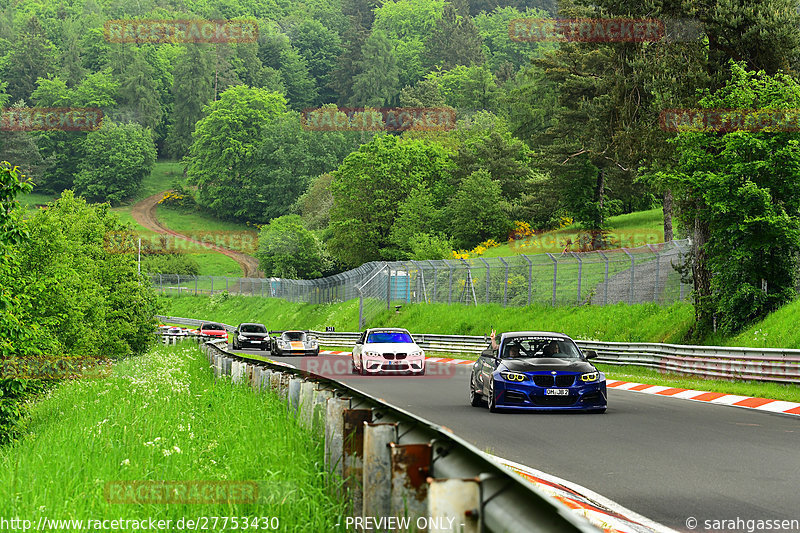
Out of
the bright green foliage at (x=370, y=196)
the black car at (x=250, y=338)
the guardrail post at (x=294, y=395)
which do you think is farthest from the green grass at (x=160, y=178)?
the guardrail post at (x=294, y=395)

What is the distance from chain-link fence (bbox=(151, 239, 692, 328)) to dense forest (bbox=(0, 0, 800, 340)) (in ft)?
9.91

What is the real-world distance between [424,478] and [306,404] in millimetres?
5228

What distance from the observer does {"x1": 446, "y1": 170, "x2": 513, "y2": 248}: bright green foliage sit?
277 ft

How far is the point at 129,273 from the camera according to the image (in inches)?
1831

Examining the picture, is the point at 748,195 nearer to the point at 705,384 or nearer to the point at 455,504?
the point at 705,384

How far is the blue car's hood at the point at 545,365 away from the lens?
1761cm

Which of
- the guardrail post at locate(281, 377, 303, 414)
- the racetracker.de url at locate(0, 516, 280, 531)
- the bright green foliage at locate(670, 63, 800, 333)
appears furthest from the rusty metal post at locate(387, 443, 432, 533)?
the bright green foliage at locate(670, 63, 800, 333)

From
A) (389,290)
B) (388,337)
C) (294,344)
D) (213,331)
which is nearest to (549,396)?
(388,337)

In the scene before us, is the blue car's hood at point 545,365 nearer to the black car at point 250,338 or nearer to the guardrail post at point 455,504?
the guardrail post at point 455,504

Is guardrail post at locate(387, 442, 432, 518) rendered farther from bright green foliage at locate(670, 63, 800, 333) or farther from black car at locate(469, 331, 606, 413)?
bright green foliage at locate(670, 63, 800, 333)

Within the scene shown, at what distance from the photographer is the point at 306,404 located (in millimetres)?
9953

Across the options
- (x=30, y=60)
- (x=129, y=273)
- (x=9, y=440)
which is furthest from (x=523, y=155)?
(x=30, y=60)

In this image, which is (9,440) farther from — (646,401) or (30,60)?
(30,60)

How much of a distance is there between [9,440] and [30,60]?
199 m
